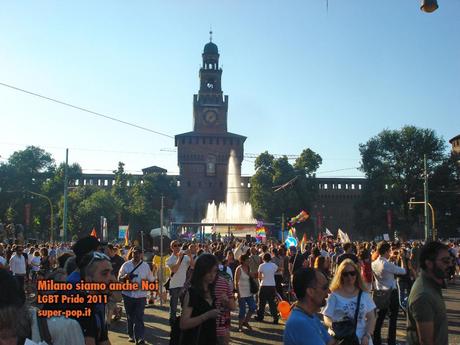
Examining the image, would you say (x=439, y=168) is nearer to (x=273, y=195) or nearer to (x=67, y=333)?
(x=273, y=195)

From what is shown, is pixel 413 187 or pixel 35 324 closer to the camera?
pixel 35 324

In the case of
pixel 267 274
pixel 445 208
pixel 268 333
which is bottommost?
pixel 268 333

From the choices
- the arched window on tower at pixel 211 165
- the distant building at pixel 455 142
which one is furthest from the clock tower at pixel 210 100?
the distant building at pixel 455 142

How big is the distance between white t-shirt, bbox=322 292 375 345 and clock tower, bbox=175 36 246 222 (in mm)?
81672

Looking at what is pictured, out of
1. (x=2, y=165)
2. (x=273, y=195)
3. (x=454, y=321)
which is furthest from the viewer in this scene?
(x=2, y=165)

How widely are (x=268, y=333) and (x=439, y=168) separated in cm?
5484

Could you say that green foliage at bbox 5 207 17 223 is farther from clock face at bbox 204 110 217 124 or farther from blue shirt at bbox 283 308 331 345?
blue shirt at bbox 283 308 331 345

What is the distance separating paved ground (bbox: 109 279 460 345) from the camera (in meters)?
10.4

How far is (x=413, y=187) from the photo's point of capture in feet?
203

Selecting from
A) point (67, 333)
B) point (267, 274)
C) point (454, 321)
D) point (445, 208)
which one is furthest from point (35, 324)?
point (445, 208)

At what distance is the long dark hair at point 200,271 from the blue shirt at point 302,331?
1630 mm

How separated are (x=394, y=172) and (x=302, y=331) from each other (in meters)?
62.7

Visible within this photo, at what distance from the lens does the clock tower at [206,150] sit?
87.3 metres

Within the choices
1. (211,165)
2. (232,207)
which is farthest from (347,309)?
(211,165)
